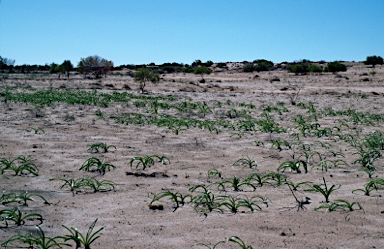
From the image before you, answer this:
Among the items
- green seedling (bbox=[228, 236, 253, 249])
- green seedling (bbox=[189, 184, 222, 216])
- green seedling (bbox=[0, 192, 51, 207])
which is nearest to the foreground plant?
green seedling (bbox=[0, 192, 51, 207])

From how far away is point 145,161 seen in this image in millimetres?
5449

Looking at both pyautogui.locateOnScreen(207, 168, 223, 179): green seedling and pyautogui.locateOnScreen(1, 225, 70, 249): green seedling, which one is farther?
pyautogui.locateOnScreen(207, 168, 223, 179): green seedling

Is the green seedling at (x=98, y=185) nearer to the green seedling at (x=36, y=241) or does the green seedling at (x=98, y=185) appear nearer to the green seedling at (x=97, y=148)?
the green seedling at (x=36, y=241)

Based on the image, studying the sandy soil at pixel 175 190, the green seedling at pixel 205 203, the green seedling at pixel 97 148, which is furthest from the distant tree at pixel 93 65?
the green seedling at pixel 205 203

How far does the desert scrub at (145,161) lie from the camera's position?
213 inches

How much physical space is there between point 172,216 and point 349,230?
1.57 metres

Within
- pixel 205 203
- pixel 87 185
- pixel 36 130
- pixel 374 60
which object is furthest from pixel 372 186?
pixel 374 60

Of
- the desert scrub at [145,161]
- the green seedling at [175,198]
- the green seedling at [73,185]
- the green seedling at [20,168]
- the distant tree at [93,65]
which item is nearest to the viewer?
the green seedling at [175,198]

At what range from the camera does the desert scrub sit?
5406 mm

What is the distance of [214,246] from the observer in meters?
2.92

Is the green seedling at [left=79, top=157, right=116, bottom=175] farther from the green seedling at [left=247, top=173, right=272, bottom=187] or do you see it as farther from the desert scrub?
the green seedling at [left=247, top=173, right=272, bottom=187]

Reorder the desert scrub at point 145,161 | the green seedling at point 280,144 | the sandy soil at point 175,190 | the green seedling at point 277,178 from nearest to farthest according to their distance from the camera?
the sandy soil at point 175,190
the green seedling at point 277,178
the desert scrub at point 145,161
the green seedling at point 280,144

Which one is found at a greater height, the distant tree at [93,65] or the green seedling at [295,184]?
the distant tree at [93,65]

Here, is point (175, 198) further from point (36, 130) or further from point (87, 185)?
point (36, 130)
